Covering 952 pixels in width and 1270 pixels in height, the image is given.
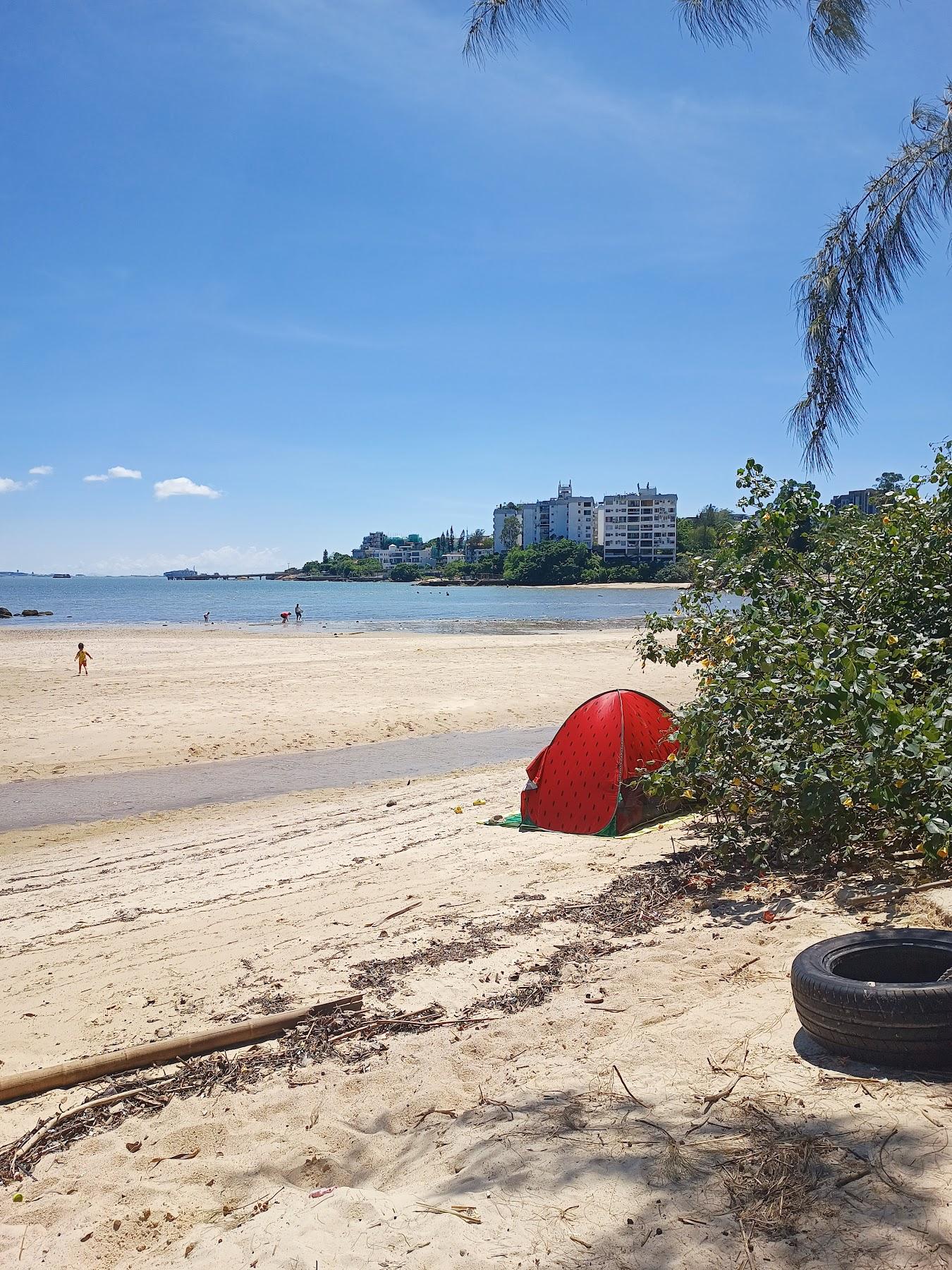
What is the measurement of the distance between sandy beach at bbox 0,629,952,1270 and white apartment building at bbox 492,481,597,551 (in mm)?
160215

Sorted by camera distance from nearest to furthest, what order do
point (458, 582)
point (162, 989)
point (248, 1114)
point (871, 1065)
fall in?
point (871, 1065) < point (248, 1114) < point (162, 989) < point (458, 582)

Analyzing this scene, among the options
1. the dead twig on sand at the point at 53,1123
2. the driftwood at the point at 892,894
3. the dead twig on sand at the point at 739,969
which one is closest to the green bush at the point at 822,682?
the driftwood at the point at 892,894

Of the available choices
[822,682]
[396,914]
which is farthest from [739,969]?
[396,914]

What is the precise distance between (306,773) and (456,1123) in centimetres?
1007

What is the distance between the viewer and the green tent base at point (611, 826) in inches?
316

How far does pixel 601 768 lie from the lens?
8266 millimetres

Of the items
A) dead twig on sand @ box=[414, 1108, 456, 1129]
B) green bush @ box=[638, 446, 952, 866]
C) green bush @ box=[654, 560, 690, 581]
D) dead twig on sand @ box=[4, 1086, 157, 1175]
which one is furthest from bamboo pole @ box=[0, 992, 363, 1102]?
green bush @ box=[654, 560, 690, 581]

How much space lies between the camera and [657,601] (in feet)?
273

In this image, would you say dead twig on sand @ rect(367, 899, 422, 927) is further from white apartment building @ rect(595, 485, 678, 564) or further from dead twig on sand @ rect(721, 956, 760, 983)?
white apartment building @ rect(595, 485, 678, 564)

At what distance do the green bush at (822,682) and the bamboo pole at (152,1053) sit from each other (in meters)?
3.23

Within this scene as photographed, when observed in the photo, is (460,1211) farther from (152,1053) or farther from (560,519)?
(560,519)

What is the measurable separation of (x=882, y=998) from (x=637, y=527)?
158 meters

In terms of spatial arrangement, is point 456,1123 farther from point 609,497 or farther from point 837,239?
point 609,497

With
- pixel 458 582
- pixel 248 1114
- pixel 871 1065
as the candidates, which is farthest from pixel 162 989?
pixel 458 582
